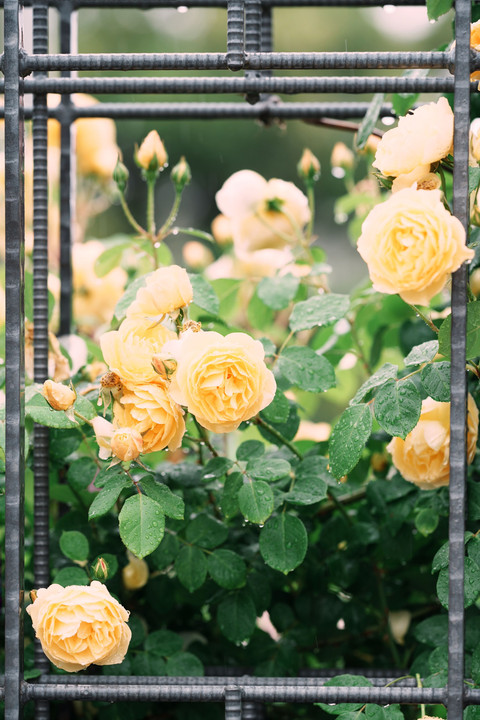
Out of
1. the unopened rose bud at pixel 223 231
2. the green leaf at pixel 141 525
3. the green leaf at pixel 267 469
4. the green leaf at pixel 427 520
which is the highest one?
the unopened rose bud at pixel 223 231

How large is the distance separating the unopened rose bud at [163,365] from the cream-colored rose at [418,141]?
28cm

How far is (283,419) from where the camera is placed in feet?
2.81

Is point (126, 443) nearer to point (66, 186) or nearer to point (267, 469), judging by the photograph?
point (267, 469)

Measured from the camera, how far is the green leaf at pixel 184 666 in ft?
2.96

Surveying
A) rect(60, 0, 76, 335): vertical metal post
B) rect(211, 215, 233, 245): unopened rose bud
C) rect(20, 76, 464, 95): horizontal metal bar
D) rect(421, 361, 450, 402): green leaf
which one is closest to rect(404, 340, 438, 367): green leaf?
rect(421, 361, 450, 402): green leaf

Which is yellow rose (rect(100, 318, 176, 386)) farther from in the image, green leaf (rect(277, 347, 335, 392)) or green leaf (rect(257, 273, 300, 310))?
green leaf (rect(257, 273, 300, 310))

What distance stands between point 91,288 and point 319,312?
74 centimetres

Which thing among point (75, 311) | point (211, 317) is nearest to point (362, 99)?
point (75, 311)

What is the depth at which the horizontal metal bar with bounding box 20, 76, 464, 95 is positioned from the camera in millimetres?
745

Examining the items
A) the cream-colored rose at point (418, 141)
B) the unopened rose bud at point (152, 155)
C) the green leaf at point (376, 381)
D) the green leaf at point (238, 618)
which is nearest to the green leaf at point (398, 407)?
the green leaf at point (376, 381)

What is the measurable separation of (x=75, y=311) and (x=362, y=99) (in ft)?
16.3

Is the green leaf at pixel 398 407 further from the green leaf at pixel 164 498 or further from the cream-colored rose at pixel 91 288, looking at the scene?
the cream-colored rose at pixel 91 288

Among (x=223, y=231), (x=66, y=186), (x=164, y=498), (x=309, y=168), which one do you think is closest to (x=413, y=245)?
(x=164, y=498)

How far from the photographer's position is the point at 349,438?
76 centimetres
